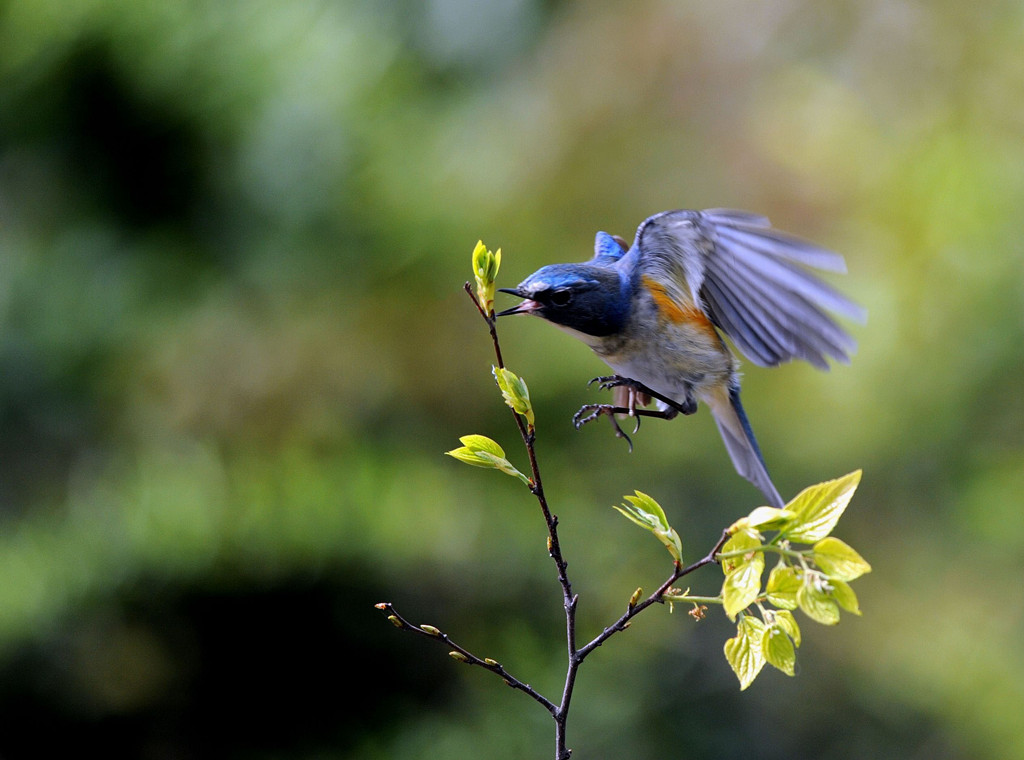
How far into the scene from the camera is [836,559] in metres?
0.68

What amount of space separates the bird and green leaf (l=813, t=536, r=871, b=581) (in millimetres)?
343

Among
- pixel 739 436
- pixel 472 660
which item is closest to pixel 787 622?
pixel 472 660

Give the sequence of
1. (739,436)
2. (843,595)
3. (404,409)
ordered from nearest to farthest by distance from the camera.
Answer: (843,595), (739,436), (404,409)

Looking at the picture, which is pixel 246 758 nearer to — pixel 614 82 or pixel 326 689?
pixel 326 689

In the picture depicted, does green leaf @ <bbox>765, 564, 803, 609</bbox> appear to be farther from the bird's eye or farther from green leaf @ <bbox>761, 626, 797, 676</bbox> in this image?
the bird's eye

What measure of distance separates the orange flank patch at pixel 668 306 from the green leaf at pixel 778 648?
0.47 m

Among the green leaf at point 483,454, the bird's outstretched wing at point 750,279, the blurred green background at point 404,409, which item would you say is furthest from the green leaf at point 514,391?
the blurred green background at point 404,409

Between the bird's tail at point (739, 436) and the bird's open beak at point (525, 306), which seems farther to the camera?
the bird's tail at point (739, 436)

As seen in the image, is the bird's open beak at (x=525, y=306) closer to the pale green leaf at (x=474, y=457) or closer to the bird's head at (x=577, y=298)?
the bird's head at (x=577, y=298)

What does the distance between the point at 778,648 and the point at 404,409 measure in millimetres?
3138

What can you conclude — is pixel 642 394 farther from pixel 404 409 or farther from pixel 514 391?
pixel 404 409

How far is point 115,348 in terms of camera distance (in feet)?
11.0

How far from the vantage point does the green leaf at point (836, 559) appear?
67cm

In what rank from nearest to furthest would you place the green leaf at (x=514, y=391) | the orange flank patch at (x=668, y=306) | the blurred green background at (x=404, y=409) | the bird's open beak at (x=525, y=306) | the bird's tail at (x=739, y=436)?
the green leaf at (x=514, y=391) → the bird's open beak at (x=525, y=306) → the orange flank patch at (x=668, y=306) → the bird's tail at (x=739, y=436) → the blurred green background at (x=404, y=409)
